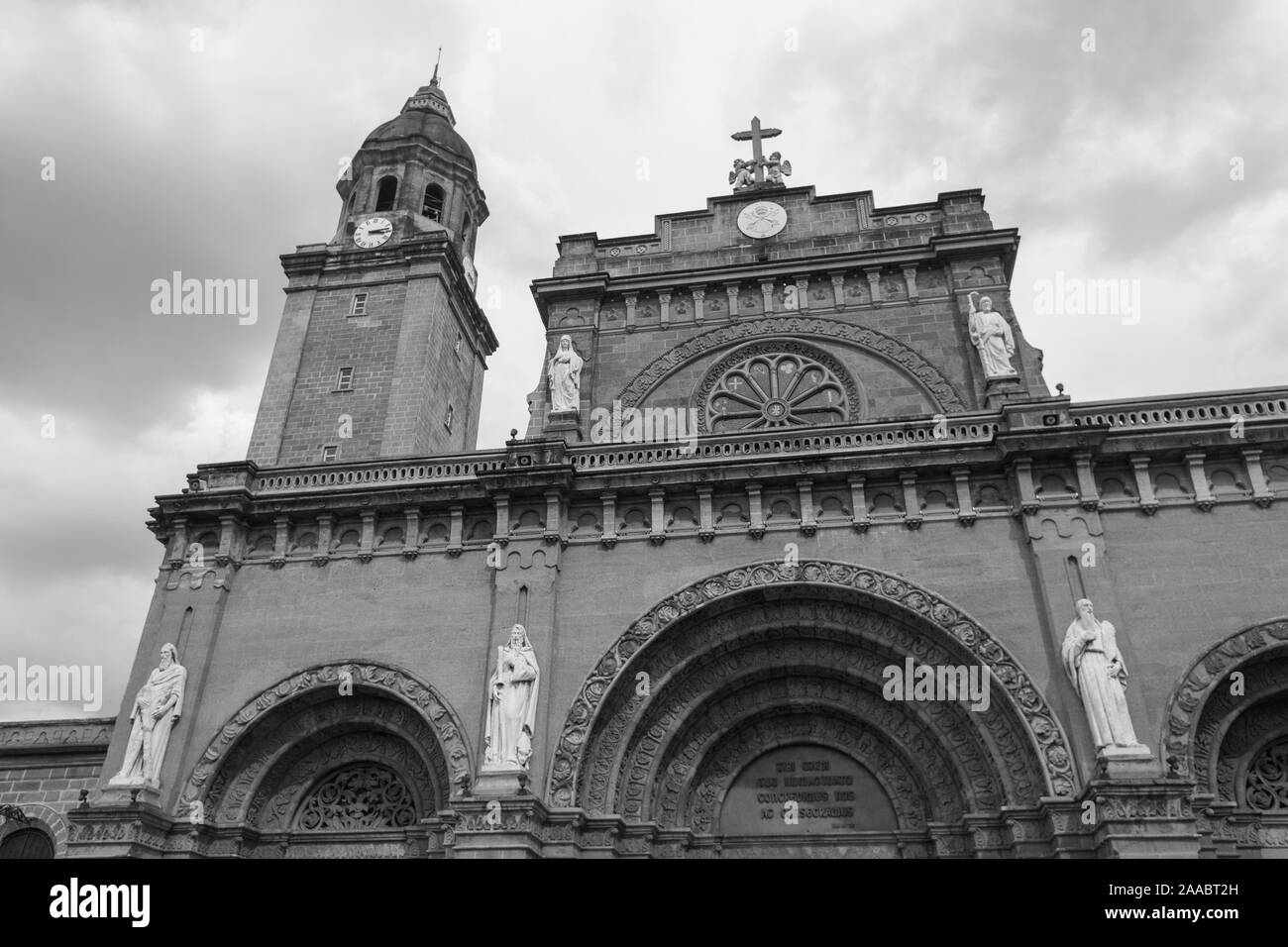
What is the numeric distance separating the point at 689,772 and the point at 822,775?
2.61 metres

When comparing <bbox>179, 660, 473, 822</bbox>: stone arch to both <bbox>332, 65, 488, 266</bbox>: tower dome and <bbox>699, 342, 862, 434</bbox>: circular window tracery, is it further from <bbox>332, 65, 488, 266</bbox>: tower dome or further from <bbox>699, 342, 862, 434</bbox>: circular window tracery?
<bbox>332, 65, 488, 266</bbox>: tower dome

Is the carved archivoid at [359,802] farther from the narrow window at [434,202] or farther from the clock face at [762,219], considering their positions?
the narrow window at [434,202]

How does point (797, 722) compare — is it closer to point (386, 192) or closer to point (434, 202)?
point (434, 202)

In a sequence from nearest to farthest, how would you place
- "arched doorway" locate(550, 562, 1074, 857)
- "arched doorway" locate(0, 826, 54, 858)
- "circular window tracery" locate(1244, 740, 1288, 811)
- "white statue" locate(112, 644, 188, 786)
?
"circular window tracery" locate(1244, 740, 1288, 811) → "arched doorway" locate(550, 562, 1074, 857) → "white statue" locate(112, 644, 188, 786) → "arched doorway" locate(0, 826, 54, 858)

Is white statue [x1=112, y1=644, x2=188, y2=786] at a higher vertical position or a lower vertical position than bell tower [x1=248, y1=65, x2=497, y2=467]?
lower

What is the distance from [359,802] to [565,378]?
10874mm

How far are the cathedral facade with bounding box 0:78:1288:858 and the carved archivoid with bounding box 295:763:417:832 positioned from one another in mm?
67

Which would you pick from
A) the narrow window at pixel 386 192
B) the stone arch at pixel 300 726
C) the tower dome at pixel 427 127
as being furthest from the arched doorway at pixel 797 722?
the tower dome at pixel 427 127

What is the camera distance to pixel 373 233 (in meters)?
31.8

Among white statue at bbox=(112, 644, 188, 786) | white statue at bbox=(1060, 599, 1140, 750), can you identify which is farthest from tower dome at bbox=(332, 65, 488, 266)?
white statue at bbox=(1060, 599, 1140, 750)

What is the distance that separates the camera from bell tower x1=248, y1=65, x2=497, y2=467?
27.8m

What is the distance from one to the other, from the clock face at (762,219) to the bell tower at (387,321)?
10.1 m

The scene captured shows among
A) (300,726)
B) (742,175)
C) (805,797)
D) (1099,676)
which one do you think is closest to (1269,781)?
(1099,676)
